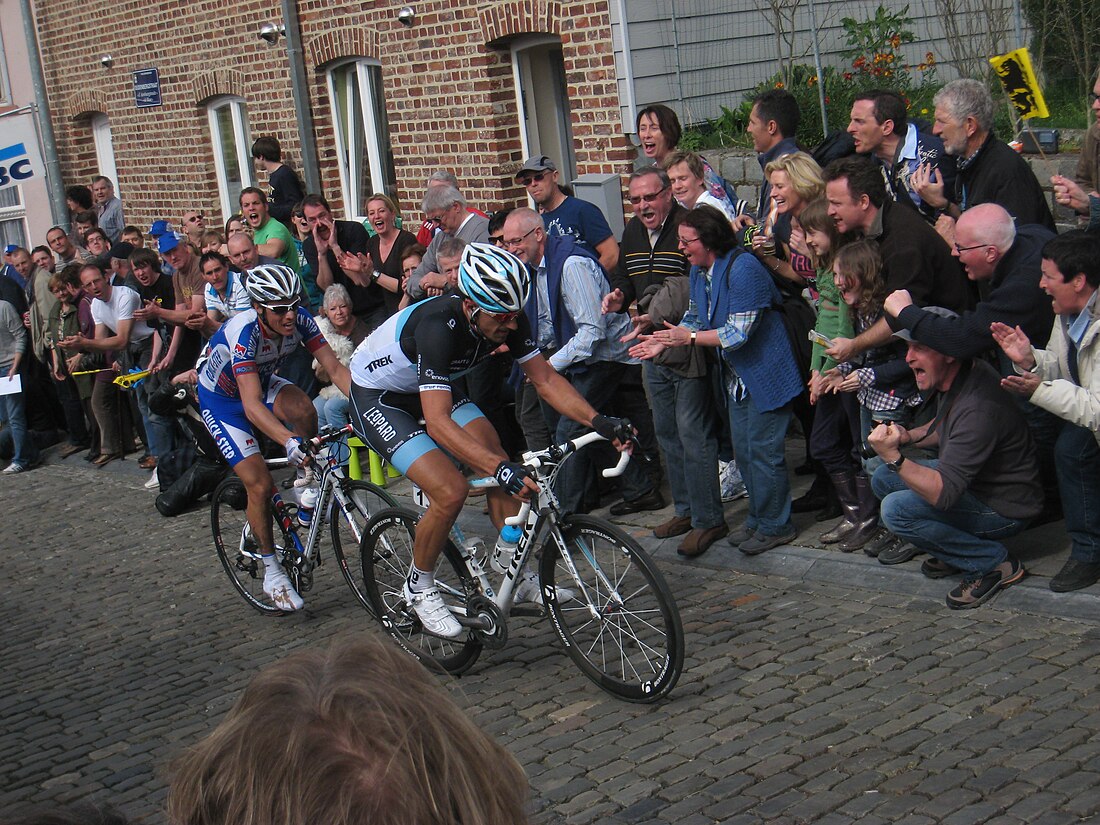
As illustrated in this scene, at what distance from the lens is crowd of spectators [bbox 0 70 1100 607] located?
635 centimetres

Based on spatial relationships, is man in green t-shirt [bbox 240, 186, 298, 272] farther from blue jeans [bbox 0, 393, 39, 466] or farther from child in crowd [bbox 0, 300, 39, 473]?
blue jeans [bbox 0, 393, 39, 466]

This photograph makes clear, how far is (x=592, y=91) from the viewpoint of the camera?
39.0 feet

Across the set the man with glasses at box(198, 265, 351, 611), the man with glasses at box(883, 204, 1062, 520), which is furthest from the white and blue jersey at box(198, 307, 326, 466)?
the man with glasses at box(883, 204, 1062, 520)

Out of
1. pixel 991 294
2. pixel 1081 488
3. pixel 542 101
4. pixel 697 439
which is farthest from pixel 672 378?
pixel 542 101

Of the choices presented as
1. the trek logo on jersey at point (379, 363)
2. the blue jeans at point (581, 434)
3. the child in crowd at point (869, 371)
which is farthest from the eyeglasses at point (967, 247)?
the trek logo on jersey at point (379, 363)

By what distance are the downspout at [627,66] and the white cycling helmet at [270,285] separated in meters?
4.76

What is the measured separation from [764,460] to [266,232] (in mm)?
6698

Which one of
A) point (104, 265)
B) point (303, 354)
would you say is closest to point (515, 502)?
point (303, 354)

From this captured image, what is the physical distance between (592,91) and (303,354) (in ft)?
11.3

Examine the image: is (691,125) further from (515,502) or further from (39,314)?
(39,314)

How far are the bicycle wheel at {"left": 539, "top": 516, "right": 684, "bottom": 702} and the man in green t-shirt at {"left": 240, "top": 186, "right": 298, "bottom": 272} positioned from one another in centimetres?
675

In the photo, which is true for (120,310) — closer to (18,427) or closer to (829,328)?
(18,427)

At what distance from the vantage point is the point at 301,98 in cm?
1580

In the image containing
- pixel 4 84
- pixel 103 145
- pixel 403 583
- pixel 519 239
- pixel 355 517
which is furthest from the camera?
pixel 4 84
